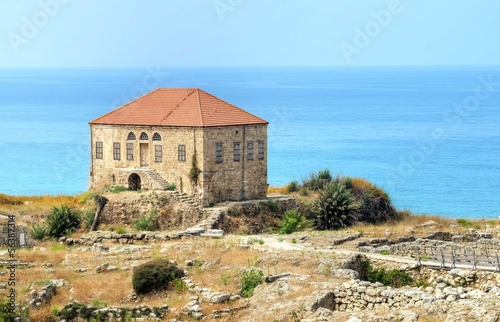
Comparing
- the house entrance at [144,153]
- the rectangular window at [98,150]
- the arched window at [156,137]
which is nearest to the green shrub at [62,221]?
the house entrance at [144,153]

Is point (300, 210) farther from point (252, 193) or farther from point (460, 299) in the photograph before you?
point (460, 299)

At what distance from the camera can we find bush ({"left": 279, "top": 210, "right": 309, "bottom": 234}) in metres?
45.7

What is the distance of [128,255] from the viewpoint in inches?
1436

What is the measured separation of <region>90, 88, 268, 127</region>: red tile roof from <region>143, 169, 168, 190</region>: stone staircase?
2412 millimetres

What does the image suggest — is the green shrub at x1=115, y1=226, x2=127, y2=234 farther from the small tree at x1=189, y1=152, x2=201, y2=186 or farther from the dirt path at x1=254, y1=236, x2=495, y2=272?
the dirt path at x1=254, y1=236, x2=495, y2=272

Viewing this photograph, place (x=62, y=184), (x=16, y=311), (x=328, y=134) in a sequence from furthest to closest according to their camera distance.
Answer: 1. (x=328, y=134)
2. (x=62, y=184)
3. (x=16, y=311)

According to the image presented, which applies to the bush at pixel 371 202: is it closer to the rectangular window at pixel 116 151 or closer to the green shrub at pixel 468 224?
the green shrub at pixel 468 224

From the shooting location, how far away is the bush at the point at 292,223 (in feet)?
150

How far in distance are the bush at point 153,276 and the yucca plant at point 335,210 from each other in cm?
1657

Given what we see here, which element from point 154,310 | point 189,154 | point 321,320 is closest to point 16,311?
point 154,310

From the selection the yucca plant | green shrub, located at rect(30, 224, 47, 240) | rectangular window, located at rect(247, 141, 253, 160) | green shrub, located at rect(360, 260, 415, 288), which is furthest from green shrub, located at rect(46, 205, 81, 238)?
green shrub, located at rect(360, 260, 415, 288)

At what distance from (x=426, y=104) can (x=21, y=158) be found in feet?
345

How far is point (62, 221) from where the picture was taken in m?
46.1

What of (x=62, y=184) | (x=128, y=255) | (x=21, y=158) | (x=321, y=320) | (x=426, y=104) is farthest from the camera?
(x=426, y=104)
